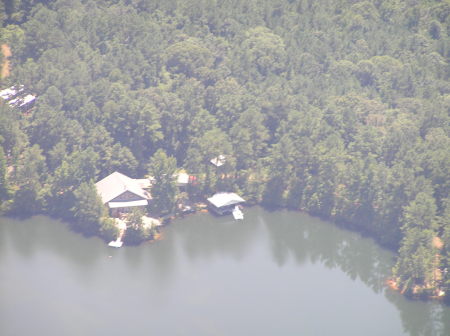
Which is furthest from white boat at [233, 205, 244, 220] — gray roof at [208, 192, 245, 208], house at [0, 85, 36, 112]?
house at [0, 85, 36, 112]

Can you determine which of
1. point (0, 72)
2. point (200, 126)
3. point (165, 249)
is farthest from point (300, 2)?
point (165, 249)

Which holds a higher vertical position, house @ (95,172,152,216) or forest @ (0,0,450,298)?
forest @ (0,0,450,298)

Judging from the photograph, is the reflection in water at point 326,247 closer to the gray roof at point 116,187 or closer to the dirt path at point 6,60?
the gray roof at point 116,187

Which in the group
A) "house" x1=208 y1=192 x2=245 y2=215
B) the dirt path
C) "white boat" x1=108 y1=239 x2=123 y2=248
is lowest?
"white boat" x1=108 y1=239 x2=123 y2=248

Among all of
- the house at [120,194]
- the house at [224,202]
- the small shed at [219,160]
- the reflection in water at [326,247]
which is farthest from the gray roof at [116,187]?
the reflection in water at [326,247]

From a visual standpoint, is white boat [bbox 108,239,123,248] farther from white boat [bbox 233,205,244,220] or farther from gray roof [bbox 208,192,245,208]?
white boat [bbox 233,205,244,220]

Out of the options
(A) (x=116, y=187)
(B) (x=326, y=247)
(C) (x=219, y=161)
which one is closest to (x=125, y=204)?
Result: (A) (x=116, y=187)

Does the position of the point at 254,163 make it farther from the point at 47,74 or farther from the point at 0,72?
the point at 0,72
